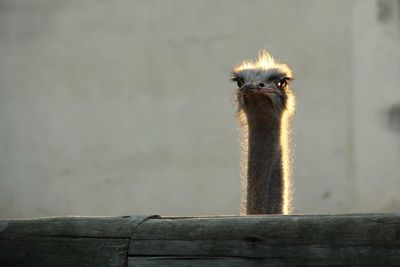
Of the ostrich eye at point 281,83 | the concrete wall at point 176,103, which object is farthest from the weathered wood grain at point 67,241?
the concrete wall at point 176,103

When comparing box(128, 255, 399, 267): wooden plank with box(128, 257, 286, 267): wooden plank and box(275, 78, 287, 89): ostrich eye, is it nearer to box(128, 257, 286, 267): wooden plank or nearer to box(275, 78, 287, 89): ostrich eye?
box(128, 257, 286, 267): wooden plank

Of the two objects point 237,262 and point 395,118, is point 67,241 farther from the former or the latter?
point 395,118

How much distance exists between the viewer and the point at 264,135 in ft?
13.8

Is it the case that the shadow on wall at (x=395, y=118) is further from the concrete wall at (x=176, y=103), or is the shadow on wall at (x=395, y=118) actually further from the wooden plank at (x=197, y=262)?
the wooden plank at (x=197, y=262)

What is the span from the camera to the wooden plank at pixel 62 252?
2410 millimetres

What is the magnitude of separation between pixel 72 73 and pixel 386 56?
2756mm

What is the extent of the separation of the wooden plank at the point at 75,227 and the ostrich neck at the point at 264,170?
155 centimetres

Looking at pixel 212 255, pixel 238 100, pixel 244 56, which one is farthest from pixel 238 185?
pixel 212 255

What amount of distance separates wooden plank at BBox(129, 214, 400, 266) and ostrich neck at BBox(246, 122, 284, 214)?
1628 mm

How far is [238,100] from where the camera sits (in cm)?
435

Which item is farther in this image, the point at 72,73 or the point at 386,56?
the point at 72,73

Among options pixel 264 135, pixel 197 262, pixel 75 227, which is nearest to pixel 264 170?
pixel 264 135

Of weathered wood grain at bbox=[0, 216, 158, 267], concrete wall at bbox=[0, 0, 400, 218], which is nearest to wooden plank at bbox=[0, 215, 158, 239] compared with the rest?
weathered wood grain at bbox=[0, 216, 158, 267]

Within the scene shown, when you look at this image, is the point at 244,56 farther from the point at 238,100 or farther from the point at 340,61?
the point at 238,100
